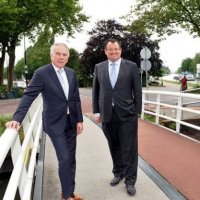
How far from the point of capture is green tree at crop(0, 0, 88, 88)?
32.3m

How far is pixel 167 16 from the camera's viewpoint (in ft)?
103

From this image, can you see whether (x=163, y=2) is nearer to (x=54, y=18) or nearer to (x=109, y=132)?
(x=54, y=18)

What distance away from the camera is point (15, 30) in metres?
34.5

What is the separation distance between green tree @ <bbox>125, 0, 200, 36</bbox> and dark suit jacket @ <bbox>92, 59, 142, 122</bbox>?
27041 mm

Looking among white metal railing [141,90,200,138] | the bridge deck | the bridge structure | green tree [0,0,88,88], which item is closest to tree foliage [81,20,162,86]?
green tree [0,0,88,88]

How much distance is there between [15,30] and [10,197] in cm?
3295

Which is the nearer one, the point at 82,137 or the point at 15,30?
the point at 82,137

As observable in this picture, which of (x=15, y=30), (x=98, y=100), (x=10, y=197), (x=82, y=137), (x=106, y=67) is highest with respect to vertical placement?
(x=15, y=30)

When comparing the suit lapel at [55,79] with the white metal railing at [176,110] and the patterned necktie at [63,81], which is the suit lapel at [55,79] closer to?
the patterned necktie at [63,81]

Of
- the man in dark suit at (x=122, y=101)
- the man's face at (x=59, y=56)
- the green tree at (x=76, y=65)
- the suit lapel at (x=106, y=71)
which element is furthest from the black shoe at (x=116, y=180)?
the green tree at (x=76, y=65)

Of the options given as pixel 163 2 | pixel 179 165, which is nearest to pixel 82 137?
pixel 179 165

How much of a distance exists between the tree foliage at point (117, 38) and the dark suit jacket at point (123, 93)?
4896 cm

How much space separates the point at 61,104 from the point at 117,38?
51816 mm

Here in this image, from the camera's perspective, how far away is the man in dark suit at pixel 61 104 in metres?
4.57
